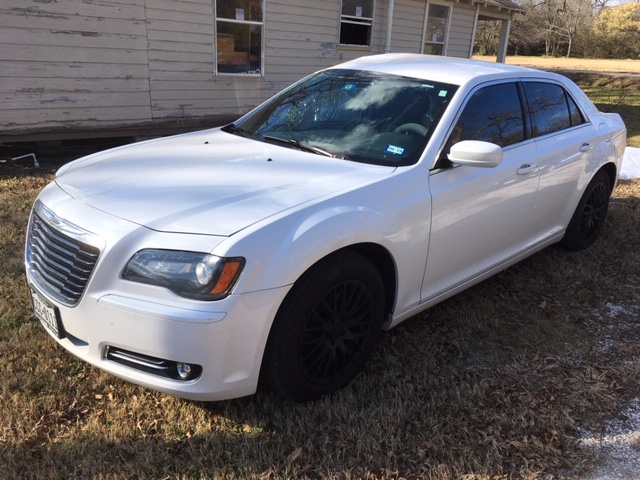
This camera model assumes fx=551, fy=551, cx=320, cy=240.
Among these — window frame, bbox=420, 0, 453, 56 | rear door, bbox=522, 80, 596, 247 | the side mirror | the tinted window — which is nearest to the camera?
the side mirror

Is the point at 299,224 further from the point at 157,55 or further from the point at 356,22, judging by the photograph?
the point at 356,22

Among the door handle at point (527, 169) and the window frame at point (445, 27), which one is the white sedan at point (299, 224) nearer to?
the door handle at point (527, 169)

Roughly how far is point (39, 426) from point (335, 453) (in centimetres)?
143

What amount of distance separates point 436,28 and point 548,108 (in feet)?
37.9

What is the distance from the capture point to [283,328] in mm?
2502

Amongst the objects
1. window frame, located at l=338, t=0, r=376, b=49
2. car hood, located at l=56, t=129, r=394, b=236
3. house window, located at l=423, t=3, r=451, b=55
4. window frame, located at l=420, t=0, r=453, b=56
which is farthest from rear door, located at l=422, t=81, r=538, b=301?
house window, located at l=423, t=3, r=451, b=55

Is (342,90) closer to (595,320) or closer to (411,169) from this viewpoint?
(411,169)

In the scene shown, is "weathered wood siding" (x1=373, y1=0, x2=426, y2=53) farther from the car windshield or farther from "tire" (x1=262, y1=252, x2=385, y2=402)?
"tire" (x1=262, y1=252, x2=385, y2=402)

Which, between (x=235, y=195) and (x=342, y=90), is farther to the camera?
(x=342, y=90)

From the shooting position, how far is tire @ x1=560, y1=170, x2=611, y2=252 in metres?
4.92

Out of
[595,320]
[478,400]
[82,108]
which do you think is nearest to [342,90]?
[478,400]

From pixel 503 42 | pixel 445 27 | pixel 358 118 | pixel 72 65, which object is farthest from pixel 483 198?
pixel 503 42

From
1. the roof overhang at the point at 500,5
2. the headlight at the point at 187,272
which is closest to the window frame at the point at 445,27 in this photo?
Result: the roof overhang at the point at 500,5

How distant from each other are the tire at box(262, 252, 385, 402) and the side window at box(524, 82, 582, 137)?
2.11 metres
